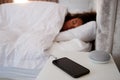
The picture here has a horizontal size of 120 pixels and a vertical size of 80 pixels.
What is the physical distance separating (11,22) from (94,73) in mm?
1413

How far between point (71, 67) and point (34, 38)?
0.62m

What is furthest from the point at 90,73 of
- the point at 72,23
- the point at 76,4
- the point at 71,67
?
the point at 76,4

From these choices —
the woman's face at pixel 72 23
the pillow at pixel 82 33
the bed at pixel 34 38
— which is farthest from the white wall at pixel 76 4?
the pillow at pixel 82 33

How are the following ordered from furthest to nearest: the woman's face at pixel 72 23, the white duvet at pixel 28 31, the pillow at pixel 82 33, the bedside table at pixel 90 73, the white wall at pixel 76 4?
1. the white wall at pixel 76 4
2. the woman's face at pixel 72 23
3. the pillow at pixel 82 33
4. the white duvet at pixel 28 31
5. the bedside table at pixel 90 73

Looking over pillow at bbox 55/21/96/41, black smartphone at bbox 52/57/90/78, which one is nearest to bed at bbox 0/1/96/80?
pillow at bbox 55/21/96/41

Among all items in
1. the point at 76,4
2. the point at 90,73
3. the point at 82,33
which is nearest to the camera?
the point at 90,73

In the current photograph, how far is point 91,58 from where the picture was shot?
116cm

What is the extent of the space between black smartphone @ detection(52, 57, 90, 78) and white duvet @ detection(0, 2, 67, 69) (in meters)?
0.34

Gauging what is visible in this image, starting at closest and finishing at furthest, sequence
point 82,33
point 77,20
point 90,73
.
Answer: point 90,73 < point 82,33 < point 77,20

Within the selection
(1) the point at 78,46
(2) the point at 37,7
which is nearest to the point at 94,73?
(1) the point at 78,46

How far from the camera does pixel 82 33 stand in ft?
5.51

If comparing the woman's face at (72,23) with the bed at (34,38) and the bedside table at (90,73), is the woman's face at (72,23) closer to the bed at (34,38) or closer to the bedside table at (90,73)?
the bed at (34,38)

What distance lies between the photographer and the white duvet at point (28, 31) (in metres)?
1.48

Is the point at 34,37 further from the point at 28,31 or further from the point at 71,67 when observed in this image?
the point at 71,67
